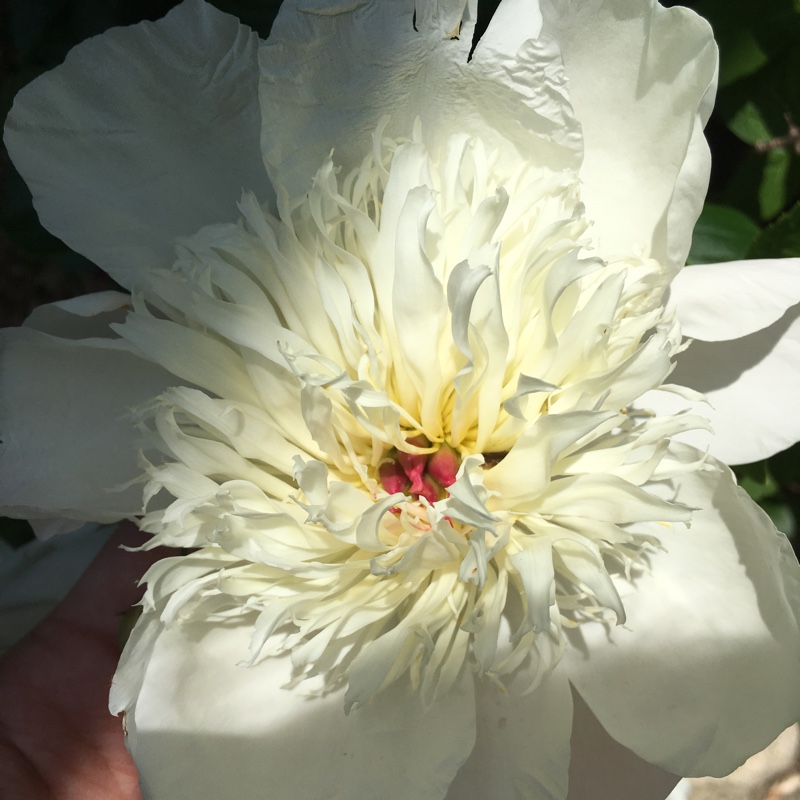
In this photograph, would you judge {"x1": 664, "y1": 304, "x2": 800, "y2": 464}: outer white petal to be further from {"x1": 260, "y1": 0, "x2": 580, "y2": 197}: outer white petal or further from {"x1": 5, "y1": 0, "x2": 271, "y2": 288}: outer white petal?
{"x1": 5, "y1": 0, "x2": 271, "y2": 288}: outer white petal

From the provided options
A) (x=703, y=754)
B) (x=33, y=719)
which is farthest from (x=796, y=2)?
(x=33, y=719)

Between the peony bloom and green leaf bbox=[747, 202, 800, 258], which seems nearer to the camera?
the peony bloom

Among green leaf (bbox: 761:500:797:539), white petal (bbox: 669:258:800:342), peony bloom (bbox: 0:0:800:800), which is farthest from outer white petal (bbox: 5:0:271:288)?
green leaf (bbox: 761:500:797:539)

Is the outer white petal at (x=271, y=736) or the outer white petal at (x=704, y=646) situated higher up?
the outer white petal at (x=704, y=646)

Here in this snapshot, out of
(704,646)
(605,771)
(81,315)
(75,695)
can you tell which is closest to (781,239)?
(704,646)

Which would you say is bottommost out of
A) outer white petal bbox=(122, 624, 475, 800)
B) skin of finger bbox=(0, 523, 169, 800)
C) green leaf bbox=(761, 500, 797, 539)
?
skin of finger bbox=(0, 523, 169, 800)

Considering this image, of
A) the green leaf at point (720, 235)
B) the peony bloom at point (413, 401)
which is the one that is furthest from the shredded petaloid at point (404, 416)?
the green leaf at point (720, 235)

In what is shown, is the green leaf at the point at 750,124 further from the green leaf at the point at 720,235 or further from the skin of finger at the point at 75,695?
the skin of finger at the point at 75,695
